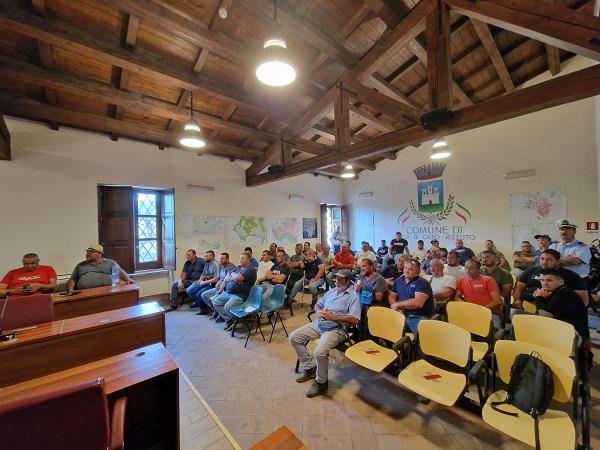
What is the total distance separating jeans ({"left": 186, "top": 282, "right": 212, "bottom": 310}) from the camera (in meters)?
4.64

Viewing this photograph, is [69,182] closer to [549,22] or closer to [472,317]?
[472,317]

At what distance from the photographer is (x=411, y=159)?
721 cm

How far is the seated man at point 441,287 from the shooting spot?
3.04 meters

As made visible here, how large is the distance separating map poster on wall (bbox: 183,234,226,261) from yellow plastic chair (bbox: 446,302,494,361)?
15.9ft

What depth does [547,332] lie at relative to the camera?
1.94 m

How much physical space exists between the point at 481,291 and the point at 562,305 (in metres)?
0.68

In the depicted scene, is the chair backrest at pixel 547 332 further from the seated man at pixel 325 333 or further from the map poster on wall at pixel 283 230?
the map poster on wall at pixel 283 230

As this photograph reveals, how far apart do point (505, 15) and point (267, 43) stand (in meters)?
2.41

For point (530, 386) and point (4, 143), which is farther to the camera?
point (4, 143)

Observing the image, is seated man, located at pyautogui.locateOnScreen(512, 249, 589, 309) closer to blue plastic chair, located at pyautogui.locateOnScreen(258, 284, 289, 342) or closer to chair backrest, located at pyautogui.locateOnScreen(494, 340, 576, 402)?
chair backrest, located at pyautogui.locateOnScreen(494, 340, 576, 402)

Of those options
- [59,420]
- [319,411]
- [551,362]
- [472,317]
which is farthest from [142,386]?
[472,317]

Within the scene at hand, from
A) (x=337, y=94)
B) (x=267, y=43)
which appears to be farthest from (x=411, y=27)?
(x=267, y=43)

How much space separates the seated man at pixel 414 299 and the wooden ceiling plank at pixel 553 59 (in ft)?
16.7

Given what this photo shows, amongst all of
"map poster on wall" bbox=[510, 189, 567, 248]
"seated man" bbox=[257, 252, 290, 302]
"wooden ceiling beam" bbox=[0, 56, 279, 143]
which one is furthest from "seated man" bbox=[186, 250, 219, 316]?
"map poster on wall" bbox=[510, 189, 567, 248]
